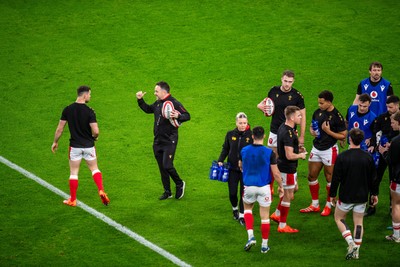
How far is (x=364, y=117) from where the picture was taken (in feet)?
39.7

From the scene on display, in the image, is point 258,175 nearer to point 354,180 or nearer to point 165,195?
point 354,180

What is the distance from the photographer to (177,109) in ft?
41.6

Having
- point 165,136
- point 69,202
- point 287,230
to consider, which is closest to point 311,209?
point 287,230

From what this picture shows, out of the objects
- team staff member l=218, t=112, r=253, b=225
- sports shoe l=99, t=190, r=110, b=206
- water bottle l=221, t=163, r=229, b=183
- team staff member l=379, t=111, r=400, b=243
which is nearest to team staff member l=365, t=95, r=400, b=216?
team staff member l=379, t=111, r=400, b=243

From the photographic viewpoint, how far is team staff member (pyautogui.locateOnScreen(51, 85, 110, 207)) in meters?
12.2

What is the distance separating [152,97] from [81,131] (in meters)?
5.41

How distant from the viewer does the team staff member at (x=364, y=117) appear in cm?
1200

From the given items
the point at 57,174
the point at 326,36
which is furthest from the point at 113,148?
the point at 326,36

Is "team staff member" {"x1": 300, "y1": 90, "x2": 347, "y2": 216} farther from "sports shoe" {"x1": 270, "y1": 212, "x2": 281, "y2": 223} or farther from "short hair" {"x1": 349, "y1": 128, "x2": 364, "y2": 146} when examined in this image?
"short hair" {"x1": 349, "y1": 128, "x2": 364, "y2": 146}

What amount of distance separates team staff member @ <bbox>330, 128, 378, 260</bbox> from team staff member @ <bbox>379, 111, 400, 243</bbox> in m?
0.54

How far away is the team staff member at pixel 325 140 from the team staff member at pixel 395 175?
1050 mm

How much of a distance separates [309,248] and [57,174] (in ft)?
18.0

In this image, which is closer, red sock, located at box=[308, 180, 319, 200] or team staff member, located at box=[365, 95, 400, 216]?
team staff member, located at box=[365, 95, 400, 216]

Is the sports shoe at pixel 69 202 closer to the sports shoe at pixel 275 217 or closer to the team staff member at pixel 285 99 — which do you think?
the sports shoe at pixel 275 217
